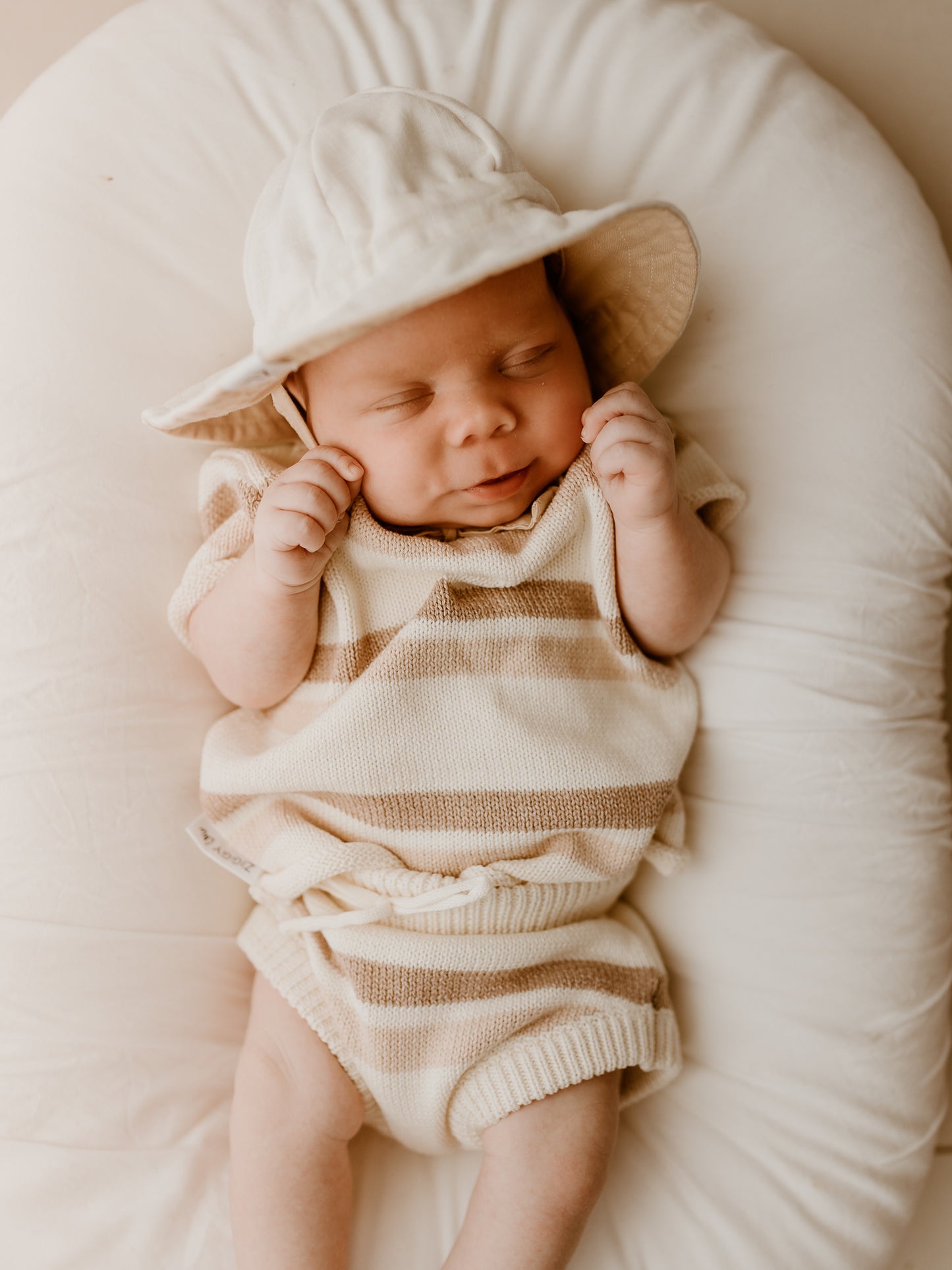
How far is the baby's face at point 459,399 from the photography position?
35.8 inches

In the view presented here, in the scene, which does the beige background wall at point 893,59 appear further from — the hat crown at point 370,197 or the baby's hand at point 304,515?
the baby's hand at point 304,515

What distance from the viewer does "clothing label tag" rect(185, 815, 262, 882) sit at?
108cm

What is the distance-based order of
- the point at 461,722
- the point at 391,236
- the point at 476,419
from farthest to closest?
the point at 461,722, the point at 476,419, the point at 391,236

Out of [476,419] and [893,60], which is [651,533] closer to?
[476,419]

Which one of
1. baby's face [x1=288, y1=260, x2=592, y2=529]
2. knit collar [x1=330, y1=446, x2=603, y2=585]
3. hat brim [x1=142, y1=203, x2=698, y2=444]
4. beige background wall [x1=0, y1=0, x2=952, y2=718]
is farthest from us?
beige background wall [x1=0, y1=0, x2=952, y2=718]

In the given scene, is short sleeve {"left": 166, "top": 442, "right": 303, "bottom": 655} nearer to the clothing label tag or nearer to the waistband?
the clothing label tag

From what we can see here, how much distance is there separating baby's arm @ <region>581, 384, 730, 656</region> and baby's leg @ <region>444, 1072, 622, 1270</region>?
0.46m

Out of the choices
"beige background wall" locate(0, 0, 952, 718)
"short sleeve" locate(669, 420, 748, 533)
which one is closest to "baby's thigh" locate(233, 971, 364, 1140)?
"short sleeve" locate(669, 420, 748, 533)

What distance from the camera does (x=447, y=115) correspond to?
904mm

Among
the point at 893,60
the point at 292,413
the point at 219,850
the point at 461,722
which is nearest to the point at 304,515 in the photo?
the point at 292,413

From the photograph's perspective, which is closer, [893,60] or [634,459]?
[634,459]

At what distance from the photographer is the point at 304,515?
0.94 metres

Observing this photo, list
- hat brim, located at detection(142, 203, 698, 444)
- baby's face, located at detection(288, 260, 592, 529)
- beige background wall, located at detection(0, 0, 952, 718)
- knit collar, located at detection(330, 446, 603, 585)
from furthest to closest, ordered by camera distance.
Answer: beige background wall, located at detection(0, 0, 952, 718), knit collar, located at detection(330, 446, 603, 585), baby's face, located at detection(288, 260, 592, 529), hat brim, located at detection(142, 203, 698, 444)

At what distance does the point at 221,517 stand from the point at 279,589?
161mm
